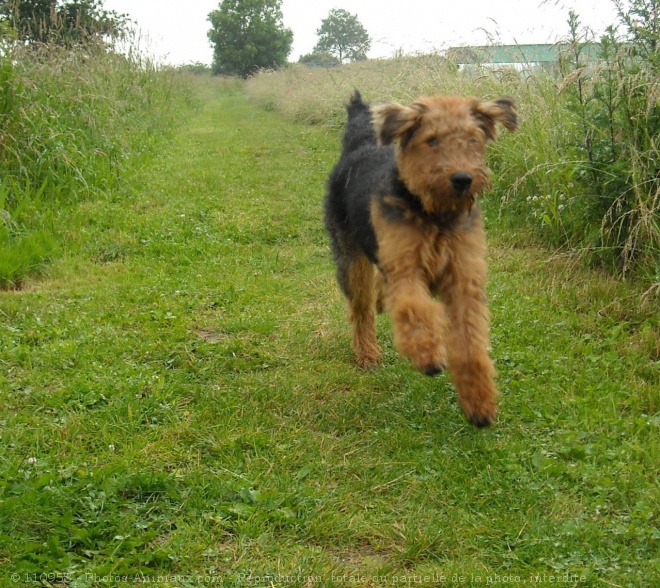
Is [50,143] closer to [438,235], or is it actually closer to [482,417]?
[438,235]

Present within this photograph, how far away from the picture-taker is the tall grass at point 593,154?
4828mm

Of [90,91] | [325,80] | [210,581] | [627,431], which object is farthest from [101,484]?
[325,80]

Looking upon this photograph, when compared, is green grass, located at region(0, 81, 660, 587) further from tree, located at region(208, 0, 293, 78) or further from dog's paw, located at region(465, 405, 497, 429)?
tree, located at region(208, 0, 293, 78)

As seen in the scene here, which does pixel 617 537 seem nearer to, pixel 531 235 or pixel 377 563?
pixel 377 563

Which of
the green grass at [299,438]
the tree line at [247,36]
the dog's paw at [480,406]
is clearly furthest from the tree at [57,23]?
the tree line at [247,36]

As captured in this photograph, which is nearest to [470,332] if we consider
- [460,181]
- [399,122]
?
[460,181]

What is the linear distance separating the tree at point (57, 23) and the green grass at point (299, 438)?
434 cm

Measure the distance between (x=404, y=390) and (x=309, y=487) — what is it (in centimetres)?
119

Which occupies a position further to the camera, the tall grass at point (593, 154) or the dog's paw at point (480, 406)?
the tall grass at point (593, 154)

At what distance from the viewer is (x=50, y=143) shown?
7.25 metres

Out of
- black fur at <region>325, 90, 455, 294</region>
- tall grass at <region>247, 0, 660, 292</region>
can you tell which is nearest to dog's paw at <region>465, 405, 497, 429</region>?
black fur at <region>325, 90, 455, 294</region>

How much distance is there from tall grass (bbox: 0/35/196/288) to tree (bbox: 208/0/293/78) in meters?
46.0

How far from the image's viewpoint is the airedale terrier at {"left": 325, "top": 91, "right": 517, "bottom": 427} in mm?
3264

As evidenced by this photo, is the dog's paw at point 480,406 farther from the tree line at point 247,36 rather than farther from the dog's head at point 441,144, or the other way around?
the tree line at point 247,36
